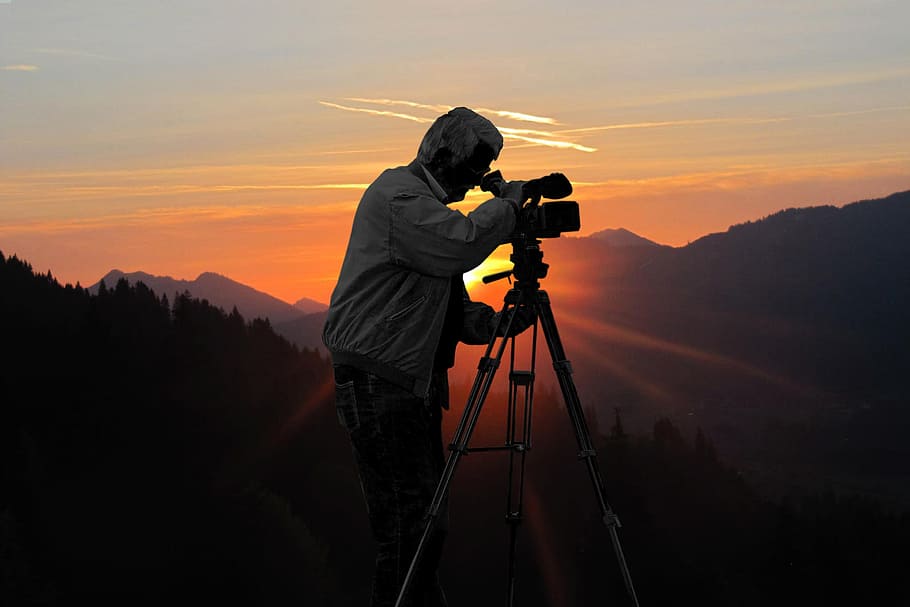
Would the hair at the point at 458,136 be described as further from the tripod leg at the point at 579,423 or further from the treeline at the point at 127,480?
the treeline at the point at 127,480

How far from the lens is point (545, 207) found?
520 cm

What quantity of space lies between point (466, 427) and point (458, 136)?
1.40 m

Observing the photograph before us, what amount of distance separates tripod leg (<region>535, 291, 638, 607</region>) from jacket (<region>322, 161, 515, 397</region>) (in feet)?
2.33

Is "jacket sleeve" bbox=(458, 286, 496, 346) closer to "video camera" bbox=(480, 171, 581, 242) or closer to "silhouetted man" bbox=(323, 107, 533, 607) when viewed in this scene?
"silhouetted man" bbox=(323, 107, 533, 607)

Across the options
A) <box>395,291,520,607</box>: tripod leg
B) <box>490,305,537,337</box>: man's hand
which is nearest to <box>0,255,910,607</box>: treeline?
<box>490,305,537,337</box>: man's hand

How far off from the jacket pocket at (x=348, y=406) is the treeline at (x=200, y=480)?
59.3m

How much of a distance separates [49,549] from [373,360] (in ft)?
251

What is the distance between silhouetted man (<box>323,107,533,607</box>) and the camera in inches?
180

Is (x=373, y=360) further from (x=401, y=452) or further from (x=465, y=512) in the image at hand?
(x=465, y=512)

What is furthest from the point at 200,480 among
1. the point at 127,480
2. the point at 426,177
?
the point at 426,177

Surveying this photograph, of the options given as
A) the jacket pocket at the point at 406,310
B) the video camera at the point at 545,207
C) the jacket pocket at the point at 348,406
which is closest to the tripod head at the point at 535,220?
the video camera at the point at 545,207

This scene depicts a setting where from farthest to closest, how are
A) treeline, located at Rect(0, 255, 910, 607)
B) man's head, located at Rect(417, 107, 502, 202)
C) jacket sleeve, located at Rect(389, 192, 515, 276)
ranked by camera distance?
1. treeline, located at Rect(0, 255, 910, 607)
2. man's head, located at Rect(417, 107, 502, 202)
3. jacket sleeve, located at Rect(389, 192, 515, 276)

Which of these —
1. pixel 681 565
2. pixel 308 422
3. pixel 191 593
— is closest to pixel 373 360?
pixel 191 593

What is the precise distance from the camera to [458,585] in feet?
252
